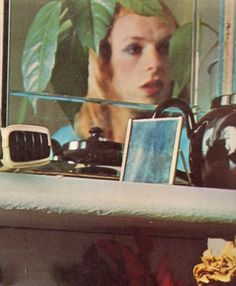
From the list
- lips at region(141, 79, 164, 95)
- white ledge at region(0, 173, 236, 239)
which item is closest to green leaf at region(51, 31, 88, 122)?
lips at region(141, 79, 164, 95)

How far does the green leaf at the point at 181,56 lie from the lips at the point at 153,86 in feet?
0.09

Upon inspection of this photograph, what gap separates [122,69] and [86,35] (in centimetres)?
8

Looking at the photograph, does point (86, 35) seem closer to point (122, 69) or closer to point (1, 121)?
point (122, 69)

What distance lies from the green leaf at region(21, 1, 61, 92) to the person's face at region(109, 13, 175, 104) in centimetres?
10

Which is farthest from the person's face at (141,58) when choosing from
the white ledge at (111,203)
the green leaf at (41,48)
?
the white ledge at (111,203)

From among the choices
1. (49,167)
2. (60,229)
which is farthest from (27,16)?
(60,229)

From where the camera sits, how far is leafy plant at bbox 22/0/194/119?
44.8 inches

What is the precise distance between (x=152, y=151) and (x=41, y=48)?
259mm

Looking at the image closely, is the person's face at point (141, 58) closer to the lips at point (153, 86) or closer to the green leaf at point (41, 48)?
the lips at point (153, 86)

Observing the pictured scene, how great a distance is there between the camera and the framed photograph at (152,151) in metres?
Result: 1.03

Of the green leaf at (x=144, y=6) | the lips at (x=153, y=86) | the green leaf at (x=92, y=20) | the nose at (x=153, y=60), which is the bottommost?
the lips at (x=153, y=86)

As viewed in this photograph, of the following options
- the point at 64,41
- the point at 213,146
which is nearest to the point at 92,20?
the point at 64,41

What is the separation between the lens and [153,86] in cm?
119

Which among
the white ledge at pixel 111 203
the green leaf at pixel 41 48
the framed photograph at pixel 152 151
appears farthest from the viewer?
the green leaf at pixel 41 48
